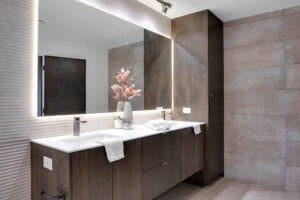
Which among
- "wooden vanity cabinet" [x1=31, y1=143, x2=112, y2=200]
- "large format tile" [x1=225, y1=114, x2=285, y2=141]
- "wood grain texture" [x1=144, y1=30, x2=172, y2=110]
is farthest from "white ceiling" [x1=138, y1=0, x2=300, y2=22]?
"wooden vanity cabinet" [x1=31, y1=143, x2=112, y2=200]

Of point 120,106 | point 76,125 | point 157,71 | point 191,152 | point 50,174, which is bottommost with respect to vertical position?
point 191,152

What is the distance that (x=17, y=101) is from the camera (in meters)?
1.61

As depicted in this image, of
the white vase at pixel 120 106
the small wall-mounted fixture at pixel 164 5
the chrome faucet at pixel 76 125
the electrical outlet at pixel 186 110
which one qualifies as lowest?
the chrome faucet at pixel 76 125

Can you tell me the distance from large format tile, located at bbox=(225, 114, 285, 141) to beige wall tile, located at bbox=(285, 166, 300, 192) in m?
0.42

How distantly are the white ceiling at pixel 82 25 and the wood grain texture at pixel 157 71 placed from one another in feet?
1.26

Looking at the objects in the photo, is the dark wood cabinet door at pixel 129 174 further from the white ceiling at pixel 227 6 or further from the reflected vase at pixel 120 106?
the white ceiling at pixel 227 6

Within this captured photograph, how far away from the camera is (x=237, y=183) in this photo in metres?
2.99

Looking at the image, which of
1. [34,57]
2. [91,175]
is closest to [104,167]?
[91,175]

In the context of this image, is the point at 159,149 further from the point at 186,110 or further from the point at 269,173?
the point at 269,173

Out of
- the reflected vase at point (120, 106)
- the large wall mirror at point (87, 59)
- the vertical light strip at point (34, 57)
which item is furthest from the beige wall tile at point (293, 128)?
the vertical light strip at point (34, 57)

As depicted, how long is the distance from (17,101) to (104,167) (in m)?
0.87

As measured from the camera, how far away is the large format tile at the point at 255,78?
9.35 ft

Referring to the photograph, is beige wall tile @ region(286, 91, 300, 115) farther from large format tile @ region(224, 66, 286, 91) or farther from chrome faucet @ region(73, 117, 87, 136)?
chrome faucet @ region(73, 117, 87, 136)

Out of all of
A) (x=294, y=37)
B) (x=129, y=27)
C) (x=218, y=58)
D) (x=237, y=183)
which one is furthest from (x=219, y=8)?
(x=237, y=183)
